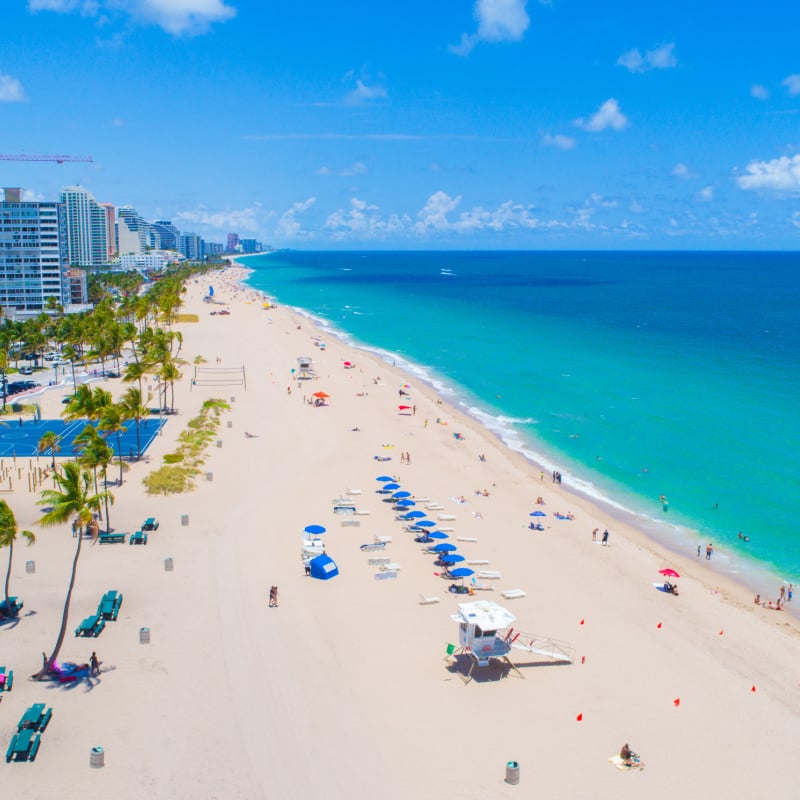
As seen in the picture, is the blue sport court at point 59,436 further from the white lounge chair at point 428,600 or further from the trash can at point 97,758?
the trash can at point 97,758

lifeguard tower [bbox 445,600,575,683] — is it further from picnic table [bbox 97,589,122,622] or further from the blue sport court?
the blue sport court

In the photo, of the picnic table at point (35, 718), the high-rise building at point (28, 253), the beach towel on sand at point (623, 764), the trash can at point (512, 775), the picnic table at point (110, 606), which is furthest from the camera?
the high-rise building at point (28, 253)

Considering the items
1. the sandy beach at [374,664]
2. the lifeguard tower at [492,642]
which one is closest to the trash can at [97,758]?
the sandy beach at [374,664]

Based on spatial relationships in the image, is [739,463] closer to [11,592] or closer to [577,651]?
[577,651]

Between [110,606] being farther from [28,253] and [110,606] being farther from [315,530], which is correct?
[28,253]

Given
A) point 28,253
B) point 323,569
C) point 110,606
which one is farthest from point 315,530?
point 28,253

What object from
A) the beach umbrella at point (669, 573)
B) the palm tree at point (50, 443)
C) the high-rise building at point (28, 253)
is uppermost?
the high-rise building at point (28, 253)

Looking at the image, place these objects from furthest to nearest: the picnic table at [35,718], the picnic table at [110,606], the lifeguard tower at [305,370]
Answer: the lifeguard tower at [305,370]
the picnic table at [110,606]
the picnic table at [35,718]

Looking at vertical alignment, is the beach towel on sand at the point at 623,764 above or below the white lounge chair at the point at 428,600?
below
